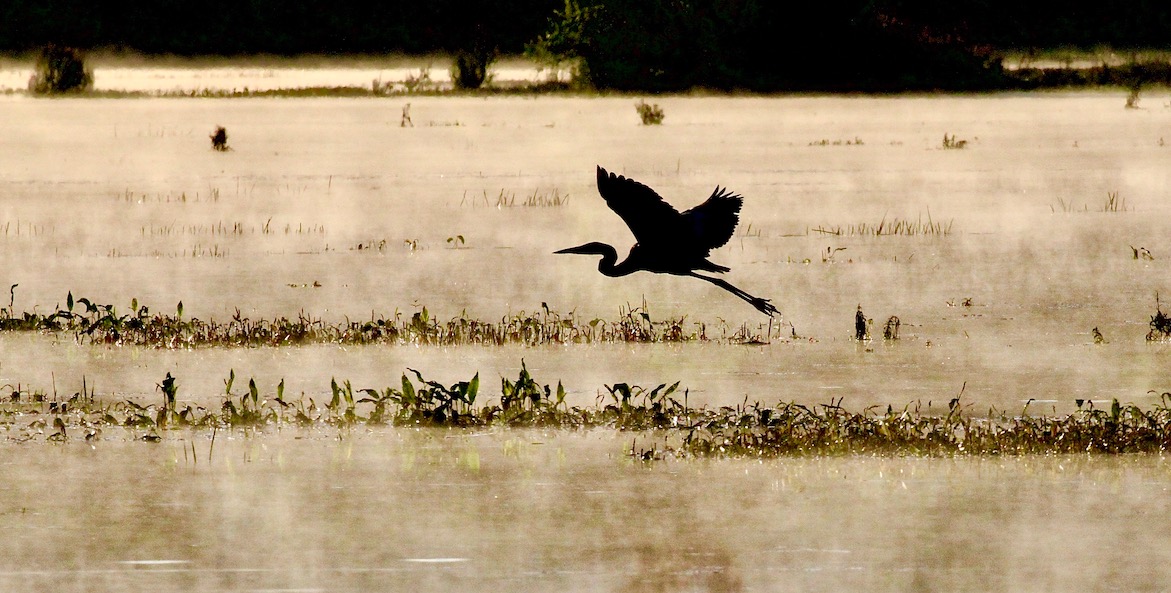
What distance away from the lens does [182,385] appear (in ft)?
29.2

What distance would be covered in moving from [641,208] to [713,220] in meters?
0.68

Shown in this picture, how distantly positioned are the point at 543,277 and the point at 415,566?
737 cm

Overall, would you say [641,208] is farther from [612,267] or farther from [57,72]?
[57,72]

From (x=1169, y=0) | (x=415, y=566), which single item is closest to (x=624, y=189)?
(x=415, y=566)

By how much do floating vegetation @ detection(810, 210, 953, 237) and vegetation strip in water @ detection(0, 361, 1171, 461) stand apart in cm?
752

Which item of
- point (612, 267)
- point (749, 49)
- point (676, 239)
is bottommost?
point (612, 267)

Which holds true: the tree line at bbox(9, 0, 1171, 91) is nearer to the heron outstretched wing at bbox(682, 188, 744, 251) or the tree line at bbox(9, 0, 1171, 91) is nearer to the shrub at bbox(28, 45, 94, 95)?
the shrub at bbox(28, 45, 94, 95)

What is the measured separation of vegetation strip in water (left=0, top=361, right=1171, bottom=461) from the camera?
291 inches

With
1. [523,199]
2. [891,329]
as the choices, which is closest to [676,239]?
[891,329]

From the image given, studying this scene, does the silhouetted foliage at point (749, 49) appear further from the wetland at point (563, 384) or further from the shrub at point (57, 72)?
the wetland at point (563, 384)

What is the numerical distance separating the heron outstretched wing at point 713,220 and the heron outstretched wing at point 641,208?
122mm

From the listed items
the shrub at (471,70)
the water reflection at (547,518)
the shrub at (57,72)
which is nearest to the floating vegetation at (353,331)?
the water reflection at (547,518)

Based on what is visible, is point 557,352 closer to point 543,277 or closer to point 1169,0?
point 543,277

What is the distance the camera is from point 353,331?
10250 mm
